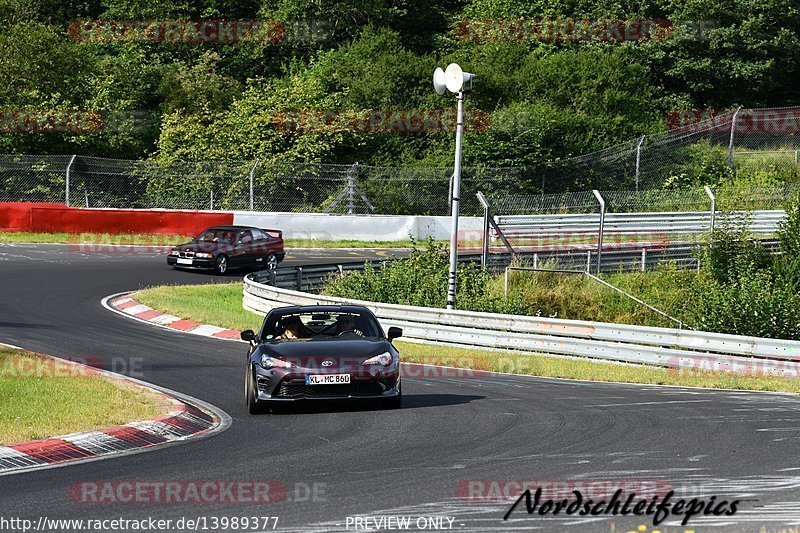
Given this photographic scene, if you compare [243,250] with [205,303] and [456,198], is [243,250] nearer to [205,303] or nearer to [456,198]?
[205,303]

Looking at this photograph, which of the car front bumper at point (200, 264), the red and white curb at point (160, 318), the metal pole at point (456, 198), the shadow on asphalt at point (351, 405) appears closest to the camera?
the shadow on asphalt at point (351, 405)

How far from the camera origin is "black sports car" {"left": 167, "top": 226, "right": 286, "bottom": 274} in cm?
3203

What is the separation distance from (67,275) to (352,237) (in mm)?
12187

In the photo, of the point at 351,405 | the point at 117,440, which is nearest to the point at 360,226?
the point at 351,405

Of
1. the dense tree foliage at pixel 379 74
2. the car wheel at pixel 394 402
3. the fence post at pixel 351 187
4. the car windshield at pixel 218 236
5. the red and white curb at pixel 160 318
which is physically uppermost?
the dense tree foliage at pixel 379 74

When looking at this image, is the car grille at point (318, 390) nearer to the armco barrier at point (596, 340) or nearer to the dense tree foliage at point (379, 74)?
the armco barrier at point (596, 340)

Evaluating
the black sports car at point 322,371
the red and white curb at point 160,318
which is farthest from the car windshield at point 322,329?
the red and white curb at point 160,318

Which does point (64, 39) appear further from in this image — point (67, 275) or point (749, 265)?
point (749, 265)

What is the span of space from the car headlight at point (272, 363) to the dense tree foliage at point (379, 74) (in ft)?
104

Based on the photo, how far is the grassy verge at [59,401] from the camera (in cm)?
1137

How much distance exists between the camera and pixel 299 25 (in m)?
58.8

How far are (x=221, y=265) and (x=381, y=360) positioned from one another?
1990 centimetres

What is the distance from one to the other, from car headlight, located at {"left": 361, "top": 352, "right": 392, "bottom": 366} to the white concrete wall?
26.3m

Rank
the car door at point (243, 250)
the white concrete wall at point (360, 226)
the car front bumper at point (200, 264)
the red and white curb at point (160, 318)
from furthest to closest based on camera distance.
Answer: the white concrete wall at point (360, 226), the car door at point (243, 250), the car front bumper at point (200, 264), the red and white curb at point (160, 318)
